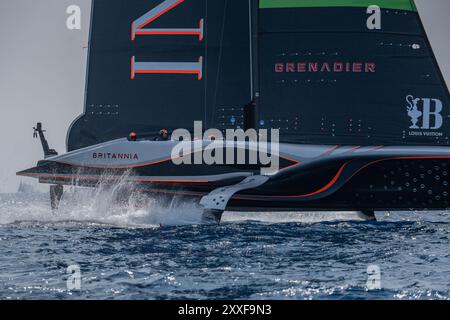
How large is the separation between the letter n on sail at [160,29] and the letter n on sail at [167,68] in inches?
21.8

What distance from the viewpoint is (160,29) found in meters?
15.1

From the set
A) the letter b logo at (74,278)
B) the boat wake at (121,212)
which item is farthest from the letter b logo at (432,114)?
the letter b logo at (74,278)

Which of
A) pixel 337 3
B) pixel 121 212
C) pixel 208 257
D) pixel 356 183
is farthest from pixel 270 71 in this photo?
pixel 208 257

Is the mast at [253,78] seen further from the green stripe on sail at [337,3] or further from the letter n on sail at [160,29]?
the letter n on sail at [160,29]

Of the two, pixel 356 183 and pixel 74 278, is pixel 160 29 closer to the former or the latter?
pixel 356 183

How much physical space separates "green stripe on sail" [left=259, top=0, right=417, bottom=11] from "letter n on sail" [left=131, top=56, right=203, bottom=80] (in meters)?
1.83

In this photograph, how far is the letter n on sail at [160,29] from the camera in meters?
15.0

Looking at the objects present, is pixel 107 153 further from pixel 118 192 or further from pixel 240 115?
Answer: pixel 240 115

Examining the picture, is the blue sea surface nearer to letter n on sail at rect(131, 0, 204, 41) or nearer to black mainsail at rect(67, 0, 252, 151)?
black mainsail at rect(67, 0, 252, 151)

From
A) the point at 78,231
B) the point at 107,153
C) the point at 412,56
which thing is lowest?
the point at 78,231

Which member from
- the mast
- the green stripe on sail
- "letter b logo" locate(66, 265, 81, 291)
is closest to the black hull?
the mast

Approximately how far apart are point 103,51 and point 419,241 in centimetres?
799
